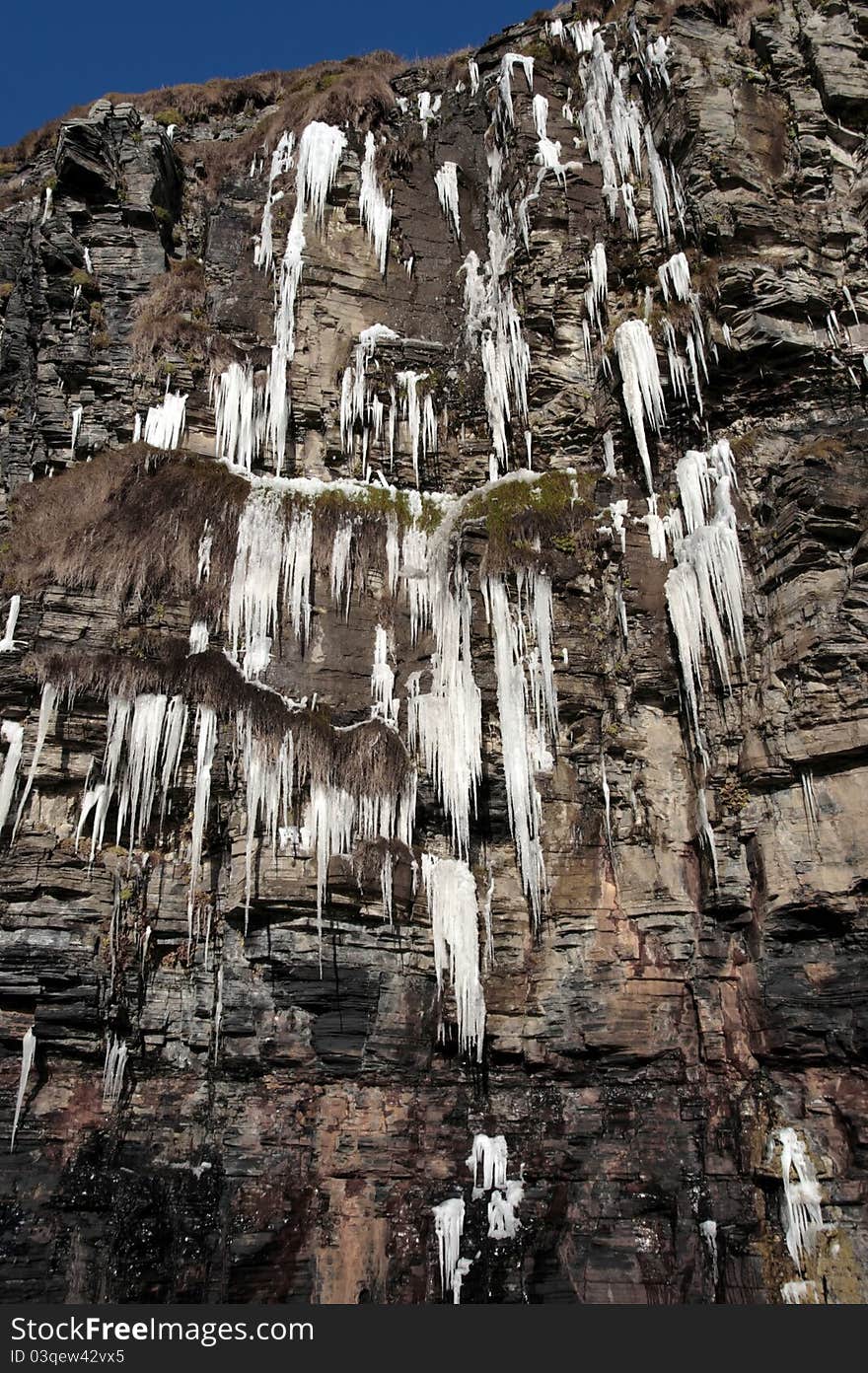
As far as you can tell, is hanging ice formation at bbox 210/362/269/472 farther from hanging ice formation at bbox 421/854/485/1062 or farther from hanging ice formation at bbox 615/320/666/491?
hanging ice formation at bbox 421/854/485/1062

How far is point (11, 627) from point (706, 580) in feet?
29.7

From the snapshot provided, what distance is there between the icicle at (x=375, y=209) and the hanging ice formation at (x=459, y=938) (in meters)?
10.7

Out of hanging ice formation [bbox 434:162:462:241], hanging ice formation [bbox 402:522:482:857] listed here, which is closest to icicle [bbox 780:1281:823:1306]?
hanging ice formation [bbox 402:522:482:857]

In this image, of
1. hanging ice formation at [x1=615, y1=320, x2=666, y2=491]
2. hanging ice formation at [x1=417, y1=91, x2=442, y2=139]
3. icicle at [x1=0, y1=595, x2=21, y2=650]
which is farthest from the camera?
hanging ice formation at [x1=417, y1=91, x2=442, y2=139]

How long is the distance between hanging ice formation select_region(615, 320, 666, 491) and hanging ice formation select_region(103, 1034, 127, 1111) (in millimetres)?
10168

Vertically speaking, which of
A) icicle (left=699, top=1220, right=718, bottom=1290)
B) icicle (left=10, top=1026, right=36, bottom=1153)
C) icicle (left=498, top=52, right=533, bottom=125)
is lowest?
icicle (left=699, top=1220, right=718, bottom=1290)

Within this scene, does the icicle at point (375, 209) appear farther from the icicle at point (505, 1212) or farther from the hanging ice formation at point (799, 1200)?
the hanging ice formation at point (799, 1200)

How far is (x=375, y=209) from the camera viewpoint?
16391 millimetres

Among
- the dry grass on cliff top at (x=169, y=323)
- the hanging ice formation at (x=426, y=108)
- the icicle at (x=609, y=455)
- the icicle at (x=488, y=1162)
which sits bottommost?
the icicle at (x=488, y=1162)

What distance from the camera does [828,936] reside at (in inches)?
404

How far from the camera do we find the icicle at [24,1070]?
9.59 metres

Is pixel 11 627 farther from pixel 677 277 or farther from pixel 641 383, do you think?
pixel 677 277

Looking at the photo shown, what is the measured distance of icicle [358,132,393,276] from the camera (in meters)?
16.2

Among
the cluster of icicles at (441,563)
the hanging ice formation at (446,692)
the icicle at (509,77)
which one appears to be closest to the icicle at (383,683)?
the cluster of icicles at (441,563)
